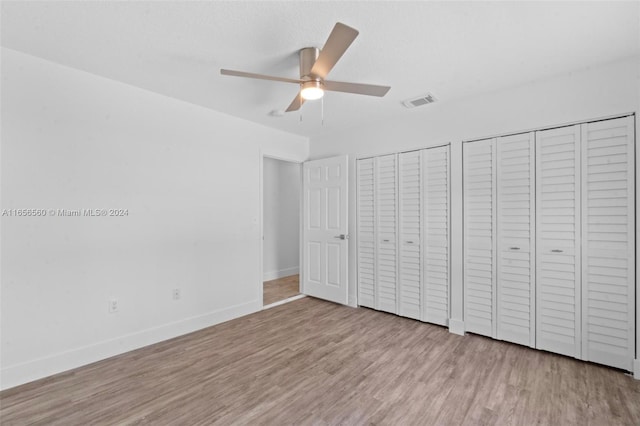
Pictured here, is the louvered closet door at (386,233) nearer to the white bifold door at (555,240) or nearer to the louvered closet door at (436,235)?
the louvered closet door at (436,235)

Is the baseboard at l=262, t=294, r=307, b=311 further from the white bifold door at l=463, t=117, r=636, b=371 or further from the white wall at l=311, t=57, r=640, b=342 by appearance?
the white bifold door at l=463, t=117, r=636, b=371

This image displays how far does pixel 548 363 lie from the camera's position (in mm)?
2514

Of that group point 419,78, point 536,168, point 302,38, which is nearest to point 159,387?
point 302,38

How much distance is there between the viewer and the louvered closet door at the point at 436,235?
3271 millimetres

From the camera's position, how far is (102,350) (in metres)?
2.60

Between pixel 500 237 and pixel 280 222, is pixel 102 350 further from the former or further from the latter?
pixel 500 237

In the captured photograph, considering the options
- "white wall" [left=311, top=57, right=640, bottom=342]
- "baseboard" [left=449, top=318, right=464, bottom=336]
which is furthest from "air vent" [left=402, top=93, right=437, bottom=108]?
"baseboard" [left=449, top=318, right=464, bottom=336]

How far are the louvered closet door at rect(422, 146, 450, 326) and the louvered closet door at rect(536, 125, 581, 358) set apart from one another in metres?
0.81

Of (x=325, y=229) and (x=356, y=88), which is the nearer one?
(x=356, y=88)

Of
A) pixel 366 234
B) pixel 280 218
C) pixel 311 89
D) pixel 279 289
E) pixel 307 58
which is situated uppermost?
pixel 307 58

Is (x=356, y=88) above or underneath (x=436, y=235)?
above

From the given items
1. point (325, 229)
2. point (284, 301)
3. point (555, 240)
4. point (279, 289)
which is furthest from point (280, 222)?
point (555, 240)

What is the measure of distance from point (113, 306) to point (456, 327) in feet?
Answer: 10.8

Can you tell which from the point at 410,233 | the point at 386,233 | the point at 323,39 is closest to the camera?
the point at 323,39
